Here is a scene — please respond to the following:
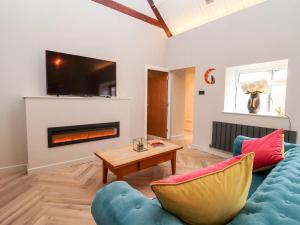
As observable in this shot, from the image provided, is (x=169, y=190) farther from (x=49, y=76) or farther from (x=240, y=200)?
(x=49, y=76)

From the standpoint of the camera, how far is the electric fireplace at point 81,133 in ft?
9.28

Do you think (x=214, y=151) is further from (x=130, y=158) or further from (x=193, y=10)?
(x=193, y=10)

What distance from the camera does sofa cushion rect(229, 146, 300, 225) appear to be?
2.12ft

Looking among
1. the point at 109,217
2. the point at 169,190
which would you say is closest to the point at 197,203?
the point at 169,190

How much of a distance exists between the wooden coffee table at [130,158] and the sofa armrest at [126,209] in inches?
42.3

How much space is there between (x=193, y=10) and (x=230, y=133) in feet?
9.29

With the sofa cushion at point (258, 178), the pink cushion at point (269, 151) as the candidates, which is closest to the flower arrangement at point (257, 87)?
the pink cushion at point (269, 151)

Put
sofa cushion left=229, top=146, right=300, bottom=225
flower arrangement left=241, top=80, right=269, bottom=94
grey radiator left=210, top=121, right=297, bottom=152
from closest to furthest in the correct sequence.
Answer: sofa cushion left=229, top=146, right=300, bottom=225 → grey radiator left=210, top=121, right=297, bottom=152 → flower arrangement left=241, top=80, right=269, bottom=94

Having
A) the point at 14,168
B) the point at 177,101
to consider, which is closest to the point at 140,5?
the point at 177,101

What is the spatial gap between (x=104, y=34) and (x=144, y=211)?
358cm

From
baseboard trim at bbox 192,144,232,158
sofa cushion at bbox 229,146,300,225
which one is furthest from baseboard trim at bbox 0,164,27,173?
baseboard trim at bbox 192,144,232,158

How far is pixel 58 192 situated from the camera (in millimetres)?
2143

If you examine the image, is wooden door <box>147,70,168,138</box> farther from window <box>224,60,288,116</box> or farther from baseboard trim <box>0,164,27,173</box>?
baseboard trim <box>0,164,27,173</box>

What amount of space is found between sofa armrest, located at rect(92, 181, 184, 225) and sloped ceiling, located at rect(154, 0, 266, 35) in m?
3.87
